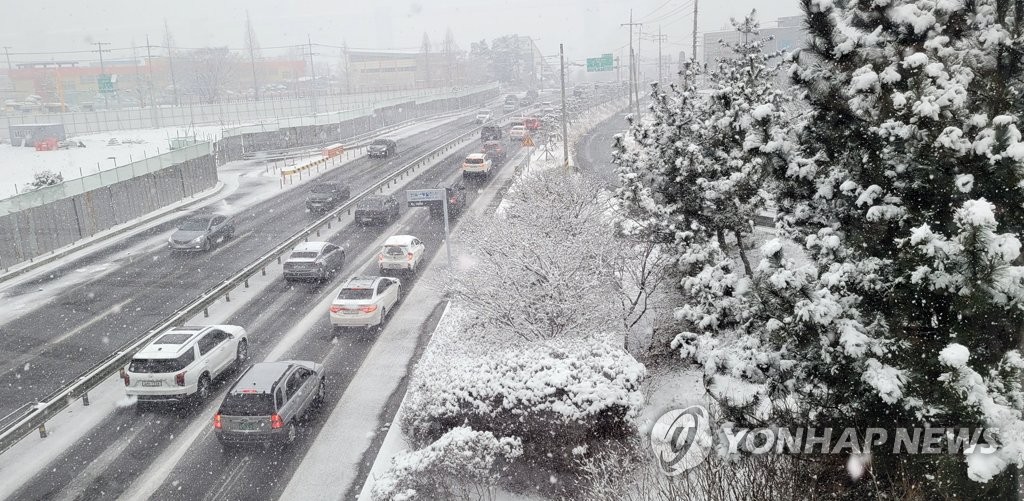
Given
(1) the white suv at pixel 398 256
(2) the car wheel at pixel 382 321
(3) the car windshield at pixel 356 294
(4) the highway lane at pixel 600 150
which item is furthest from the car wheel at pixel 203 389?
(4) the highway lane at pixel 600 150

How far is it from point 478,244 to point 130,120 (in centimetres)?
7479

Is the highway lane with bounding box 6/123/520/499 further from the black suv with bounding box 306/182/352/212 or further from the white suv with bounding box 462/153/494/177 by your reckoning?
the white suv with bounding box 462/153/494/177

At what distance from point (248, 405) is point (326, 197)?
23.7 m

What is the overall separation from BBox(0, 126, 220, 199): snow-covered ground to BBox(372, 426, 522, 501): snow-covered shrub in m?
41.8

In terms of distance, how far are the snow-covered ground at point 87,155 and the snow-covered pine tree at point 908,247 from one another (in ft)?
155

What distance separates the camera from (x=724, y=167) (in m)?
13.5

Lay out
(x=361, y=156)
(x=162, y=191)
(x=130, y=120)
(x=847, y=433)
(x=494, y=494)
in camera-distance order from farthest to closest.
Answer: (x=130, y=120)
(x=361, y=156)
(x=162, y=191)
(x=494, y=494)
(x=847, y=433)

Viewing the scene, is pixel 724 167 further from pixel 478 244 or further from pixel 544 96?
pixel 544 96

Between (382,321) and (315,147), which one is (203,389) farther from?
(315,147)

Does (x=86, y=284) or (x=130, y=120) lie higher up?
(x=130, y=120)

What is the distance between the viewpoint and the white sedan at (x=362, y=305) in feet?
65.5

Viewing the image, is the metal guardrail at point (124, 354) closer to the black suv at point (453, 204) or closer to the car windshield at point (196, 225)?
the car windshield at point (196, 225)

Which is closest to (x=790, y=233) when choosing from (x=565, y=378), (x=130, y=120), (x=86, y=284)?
(x=565, y=378)

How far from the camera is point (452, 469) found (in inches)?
427
